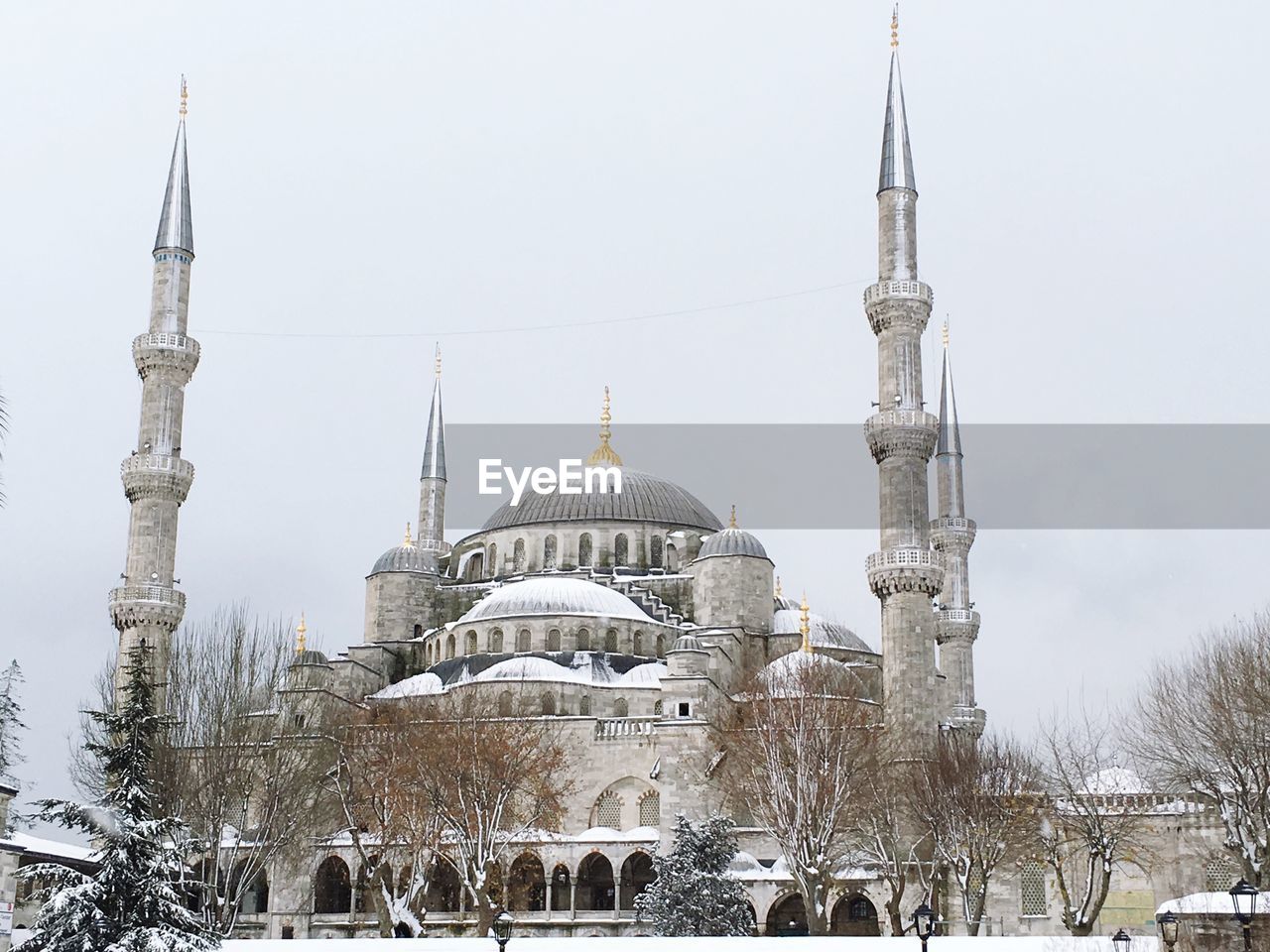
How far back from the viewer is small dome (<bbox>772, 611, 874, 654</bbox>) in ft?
167

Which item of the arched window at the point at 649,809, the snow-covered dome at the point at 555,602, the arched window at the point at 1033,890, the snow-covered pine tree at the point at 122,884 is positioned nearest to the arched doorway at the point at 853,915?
the arched window at the point at 1033,890

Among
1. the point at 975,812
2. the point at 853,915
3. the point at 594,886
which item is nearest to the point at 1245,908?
the point at 975,812

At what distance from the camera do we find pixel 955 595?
49625 millimetres

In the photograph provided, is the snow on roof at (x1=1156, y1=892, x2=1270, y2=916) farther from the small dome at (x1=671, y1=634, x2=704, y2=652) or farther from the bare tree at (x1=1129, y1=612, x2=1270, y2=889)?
the small dome at (x1=671, y1=634, x2=704, y2=652)

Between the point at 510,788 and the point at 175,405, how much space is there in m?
16.1

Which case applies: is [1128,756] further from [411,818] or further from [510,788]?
[411,818]

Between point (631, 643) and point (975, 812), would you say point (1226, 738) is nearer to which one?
point (975, 812)

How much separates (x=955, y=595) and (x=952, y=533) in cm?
210

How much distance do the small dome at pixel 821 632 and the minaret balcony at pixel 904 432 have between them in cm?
1013

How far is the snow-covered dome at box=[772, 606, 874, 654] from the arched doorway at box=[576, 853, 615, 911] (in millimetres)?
11013

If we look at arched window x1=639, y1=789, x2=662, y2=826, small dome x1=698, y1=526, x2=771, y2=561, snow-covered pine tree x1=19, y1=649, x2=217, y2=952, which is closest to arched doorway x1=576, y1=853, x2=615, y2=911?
arched window x1=639, y1=789, x2=662, y2=826

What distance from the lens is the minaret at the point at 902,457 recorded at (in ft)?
131

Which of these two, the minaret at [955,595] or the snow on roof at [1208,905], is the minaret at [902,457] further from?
the snow on roof at [1208,905]

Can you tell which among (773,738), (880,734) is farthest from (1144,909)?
(773,738)
